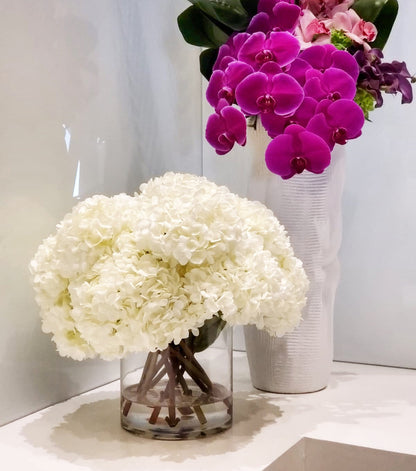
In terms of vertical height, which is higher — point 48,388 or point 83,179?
point 83,179

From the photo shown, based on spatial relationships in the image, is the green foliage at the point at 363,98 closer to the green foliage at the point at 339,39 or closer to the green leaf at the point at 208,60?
the green foliage at the point at 339,39

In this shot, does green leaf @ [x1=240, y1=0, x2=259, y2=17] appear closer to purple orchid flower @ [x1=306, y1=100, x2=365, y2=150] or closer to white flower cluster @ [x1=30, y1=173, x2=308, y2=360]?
purple orchid flower @ [x1=306, y1=100, x2=365, y2=150]

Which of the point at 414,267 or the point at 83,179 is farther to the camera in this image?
the point at 414,267

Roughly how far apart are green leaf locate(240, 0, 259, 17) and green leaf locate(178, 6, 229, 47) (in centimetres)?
6

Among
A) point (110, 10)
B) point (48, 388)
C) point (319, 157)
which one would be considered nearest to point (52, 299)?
point (48, 388)

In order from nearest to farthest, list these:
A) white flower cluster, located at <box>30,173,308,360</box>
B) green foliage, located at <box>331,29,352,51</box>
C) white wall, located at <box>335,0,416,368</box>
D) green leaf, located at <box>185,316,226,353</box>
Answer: white flower cluster, located at <box>30,173,308,360</box> < green leaf, located at <box>185,316,226,353</box> < green foliage, located at <box>331,29,352,51</box> < white wall, located at <box>335,0,416,368</box>

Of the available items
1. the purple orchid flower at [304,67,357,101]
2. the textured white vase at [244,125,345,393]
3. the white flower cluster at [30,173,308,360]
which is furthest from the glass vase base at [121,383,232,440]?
the purple orchid flower at [304,67,357,101]

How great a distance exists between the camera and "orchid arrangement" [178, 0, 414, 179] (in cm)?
106

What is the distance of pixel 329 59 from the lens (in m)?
1.09

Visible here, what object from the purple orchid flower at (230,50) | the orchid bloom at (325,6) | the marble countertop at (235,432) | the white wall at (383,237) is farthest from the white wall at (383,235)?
the purple orchid flower at (230,50)

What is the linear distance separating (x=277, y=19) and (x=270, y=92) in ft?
0.48

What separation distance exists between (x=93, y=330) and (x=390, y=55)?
0.79 metres

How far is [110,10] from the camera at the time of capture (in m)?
1.28

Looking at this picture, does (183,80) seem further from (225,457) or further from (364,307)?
(225,457)
